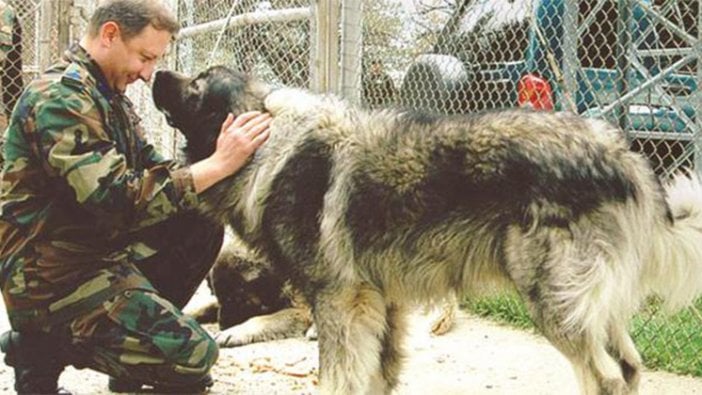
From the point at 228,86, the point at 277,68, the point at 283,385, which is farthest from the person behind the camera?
the point at 277,68

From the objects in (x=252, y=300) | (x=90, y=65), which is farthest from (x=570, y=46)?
(x=90, y=65)

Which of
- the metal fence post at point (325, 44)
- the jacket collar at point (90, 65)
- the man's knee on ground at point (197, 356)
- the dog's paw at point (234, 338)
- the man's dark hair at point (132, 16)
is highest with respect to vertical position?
the man's dark hair at point (132, 16)

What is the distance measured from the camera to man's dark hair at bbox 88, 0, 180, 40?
11.2 feet

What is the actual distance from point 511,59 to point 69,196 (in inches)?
146

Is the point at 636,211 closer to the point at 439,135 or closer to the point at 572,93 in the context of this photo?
the point at 439,135

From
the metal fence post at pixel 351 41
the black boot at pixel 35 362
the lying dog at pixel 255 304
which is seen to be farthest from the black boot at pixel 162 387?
the metal fence post at pixel 351 41

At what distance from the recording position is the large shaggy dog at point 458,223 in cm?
317

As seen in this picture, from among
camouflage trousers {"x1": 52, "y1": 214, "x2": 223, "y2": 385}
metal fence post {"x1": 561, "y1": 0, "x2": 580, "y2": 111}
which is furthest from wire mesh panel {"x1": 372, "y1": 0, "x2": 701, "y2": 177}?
camouflage trousers {"x1": 52, "y1": 214, "x2": 223, "y2": 385}

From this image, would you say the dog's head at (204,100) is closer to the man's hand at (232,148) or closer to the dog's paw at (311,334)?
the man's hand at (232,148)

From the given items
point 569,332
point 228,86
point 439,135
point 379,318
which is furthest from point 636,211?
point 228,86

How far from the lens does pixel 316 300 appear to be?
11.5 feet

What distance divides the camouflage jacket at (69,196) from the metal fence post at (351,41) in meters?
1.97

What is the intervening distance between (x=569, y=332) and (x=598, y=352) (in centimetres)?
14

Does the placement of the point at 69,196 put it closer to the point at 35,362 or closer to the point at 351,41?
the point at 35,362
